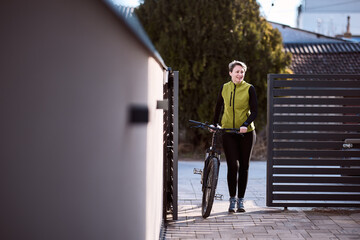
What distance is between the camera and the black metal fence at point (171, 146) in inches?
216

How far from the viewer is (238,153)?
6176 mm

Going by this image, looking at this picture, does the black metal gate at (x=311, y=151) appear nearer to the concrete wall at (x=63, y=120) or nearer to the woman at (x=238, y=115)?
the woman at (x=238, y=115)

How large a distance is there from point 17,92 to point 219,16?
1285 cm

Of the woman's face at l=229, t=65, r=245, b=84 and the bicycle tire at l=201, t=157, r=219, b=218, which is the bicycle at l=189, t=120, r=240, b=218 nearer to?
the bicycle tire at l=201, t=157, r=219, b=218

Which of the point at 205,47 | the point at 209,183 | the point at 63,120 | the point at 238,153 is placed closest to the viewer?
the point at 63,120

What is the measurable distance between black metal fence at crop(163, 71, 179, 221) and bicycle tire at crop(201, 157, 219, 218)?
13.6 inches

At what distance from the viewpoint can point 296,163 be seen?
6535mm

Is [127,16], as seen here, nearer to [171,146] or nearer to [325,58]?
[171,146]

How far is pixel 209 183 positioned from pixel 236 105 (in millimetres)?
946

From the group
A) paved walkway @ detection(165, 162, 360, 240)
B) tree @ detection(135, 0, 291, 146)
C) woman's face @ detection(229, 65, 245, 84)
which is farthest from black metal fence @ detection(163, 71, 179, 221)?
tree @ detection(135, 0, 291, 146)

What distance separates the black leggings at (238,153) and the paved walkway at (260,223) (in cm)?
39

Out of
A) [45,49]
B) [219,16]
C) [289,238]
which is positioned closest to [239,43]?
[219,16]

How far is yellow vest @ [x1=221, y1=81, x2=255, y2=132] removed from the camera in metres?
6.08

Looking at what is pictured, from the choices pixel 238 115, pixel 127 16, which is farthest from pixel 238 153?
pixel 127 16
